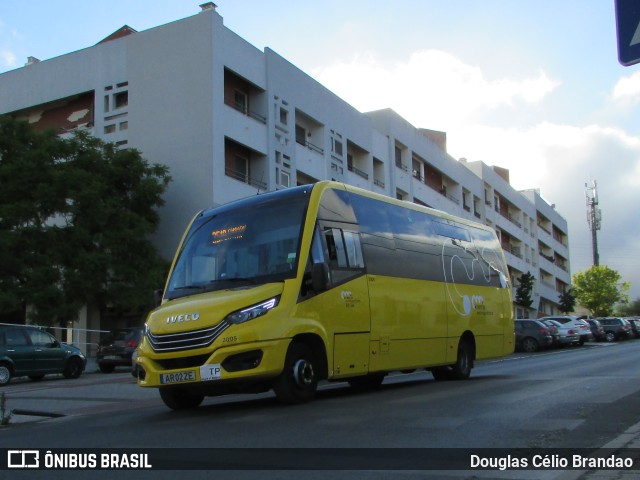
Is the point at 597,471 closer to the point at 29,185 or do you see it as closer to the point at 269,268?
the point at 269,268

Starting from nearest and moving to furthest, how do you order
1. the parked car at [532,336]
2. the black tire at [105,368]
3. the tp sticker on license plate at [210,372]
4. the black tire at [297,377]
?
1. the tp sticker on license plate at [210,372]
2. the black tire at [297,377]
3. the black tire at [105,368]
4. the parked car at [532,336]

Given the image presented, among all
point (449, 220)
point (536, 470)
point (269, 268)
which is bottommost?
point (536, 470)

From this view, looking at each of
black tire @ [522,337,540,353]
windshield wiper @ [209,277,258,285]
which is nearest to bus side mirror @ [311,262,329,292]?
windshield wiper @ [209,277,258,285]

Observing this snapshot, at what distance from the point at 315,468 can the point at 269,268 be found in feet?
14.3

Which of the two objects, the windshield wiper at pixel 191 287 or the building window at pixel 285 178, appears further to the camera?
the building window at pixel 285 178

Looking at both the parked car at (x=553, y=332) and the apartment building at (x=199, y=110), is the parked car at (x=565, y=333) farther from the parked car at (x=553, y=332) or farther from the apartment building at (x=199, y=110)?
the apartment building at (x=199, y=110)

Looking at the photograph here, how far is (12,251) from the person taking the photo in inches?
1053

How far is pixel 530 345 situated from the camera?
109 ft

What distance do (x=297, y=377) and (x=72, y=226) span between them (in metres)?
20.7

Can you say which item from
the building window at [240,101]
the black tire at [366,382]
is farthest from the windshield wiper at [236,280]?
the building window at [240,101]

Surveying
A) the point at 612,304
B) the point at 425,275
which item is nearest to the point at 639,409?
the point at 425,275

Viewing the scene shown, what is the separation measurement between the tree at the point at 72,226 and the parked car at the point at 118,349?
11.7 ft

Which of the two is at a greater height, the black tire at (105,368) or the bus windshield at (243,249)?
the bus windshield at (243,249)

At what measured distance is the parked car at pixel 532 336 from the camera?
1302 inches
